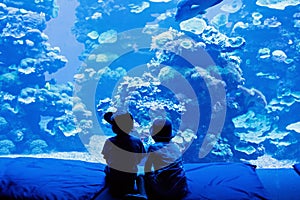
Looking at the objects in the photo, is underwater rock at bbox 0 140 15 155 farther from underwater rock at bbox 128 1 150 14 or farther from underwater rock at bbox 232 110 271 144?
underwater rock at bbox 128 1 150 14

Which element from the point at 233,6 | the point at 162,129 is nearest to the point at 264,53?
the point at 233,6

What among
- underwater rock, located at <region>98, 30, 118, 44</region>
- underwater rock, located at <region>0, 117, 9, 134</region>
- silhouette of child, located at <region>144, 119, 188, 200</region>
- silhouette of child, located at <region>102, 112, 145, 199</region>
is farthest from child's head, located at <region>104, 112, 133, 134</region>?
underwater rock, located at <region>98, 30, 118, 44</region>

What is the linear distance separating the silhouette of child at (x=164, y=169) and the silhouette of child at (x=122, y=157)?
0.41 feet

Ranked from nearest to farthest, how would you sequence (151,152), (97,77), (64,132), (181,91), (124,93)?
(151,152)
(181,91)
(124,93)
(64,132)
(97,77)

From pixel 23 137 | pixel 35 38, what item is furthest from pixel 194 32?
pixel 23 137

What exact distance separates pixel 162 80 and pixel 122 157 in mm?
5111

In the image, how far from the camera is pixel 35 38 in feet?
34.6

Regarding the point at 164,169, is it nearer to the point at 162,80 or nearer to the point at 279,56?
the point at 162,80

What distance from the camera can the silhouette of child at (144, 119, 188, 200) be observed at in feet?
7.22

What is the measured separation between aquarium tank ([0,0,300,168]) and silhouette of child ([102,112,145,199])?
3328mm

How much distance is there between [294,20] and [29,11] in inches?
385

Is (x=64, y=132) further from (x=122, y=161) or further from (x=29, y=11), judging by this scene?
(x=122, y=161)

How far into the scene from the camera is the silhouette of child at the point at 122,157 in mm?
2305

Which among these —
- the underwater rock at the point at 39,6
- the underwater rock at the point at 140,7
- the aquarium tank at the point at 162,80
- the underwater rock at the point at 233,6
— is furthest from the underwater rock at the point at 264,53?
the underwater rock at the point at 39,6
